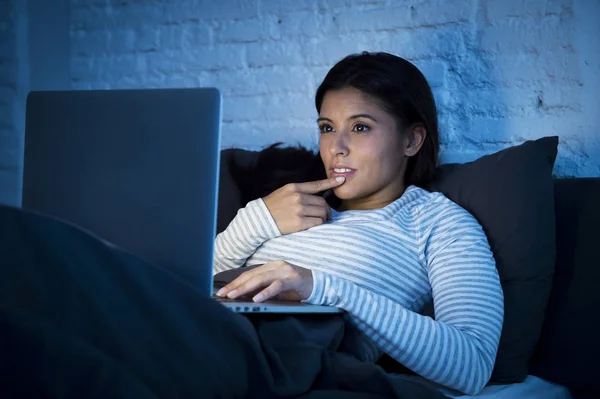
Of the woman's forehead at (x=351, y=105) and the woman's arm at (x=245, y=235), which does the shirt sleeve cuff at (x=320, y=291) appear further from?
the woman's forehead at (x=351, y=105)

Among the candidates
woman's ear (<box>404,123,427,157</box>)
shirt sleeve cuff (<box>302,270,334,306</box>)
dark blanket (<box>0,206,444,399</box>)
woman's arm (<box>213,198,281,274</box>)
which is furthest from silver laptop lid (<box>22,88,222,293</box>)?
woman's ear (<box>404,123,427,157</box>)

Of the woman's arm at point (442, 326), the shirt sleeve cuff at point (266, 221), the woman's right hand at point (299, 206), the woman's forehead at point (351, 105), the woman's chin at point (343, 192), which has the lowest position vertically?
the woman's arm at point (442, 326)

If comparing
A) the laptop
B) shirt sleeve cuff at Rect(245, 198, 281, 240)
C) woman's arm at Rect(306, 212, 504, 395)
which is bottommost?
woman's arm at Rect(306, 212, 504, 395)

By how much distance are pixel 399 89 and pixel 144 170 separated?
78cm

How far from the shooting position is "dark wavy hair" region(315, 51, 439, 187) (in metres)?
1.56

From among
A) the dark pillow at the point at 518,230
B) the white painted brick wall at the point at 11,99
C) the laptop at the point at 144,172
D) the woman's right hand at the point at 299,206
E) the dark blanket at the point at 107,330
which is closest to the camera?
the dark blanket at the point at 107,330

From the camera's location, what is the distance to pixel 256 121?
2.15 m

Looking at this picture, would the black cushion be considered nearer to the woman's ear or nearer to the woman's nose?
the woman's ear

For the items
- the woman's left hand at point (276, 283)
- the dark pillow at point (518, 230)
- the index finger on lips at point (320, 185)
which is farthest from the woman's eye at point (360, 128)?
the woman's left hand at point (276, 283)

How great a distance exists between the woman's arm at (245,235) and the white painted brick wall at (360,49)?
0.56 m

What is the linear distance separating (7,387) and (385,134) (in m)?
1.06

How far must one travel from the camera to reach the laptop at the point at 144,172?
37.0 inches

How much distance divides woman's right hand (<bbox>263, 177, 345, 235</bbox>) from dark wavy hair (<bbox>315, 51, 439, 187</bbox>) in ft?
0.70

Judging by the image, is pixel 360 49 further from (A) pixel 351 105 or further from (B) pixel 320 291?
(B) pixel 320 291
